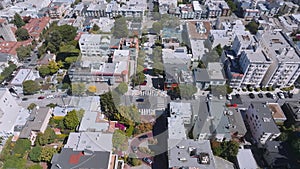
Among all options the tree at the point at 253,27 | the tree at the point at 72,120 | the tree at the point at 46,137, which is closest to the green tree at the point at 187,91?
the tree at the point at 72,120

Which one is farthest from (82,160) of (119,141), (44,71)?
(44,71)

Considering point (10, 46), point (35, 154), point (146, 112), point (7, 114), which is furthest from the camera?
point (10, 46)

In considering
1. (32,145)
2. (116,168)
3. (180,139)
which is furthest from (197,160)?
(32,145)

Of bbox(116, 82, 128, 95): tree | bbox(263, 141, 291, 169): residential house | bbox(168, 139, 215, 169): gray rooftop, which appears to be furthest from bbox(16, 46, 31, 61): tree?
bbox(263, 141, 291, 169): residential house

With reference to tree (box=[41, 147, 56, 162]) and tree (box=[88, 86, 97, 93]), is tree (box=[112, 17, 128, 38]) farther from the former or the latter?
tree (box=[41, 147, 56, 162])

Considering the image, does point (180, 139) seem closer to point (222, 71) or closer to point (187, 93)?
point (187, 93)

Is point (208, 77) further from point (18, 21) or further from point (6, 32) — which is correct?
point (18, 21)

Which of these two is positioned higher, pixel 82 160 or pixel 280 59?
pixel 280 59
